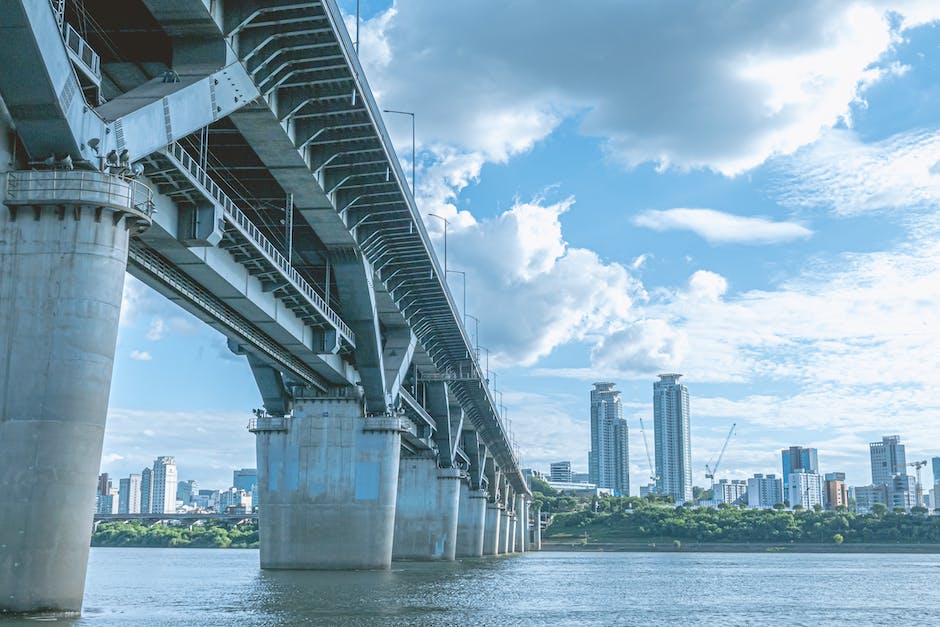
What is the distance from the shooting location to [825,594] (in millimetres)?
59469

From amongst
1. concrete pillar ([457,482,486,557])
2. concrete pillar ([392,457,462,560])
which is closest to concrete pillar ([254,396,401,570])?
concrete pillar ([392,457,462,560])

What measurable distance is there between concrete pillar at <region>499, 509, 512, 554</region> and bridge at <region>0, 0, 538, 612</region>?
353 feet

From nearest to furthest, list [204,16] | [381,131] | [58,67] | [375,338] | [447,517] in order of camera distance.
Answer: [58,67]
[204,16]
[381,131]
[375,338]
[447,517]

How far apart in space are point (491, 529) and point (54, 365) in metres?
137

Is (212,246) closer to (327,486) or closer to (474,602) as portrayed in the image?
(474,602)

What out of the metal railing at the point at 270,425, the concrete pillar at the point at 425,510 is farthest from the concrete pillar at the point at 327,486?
the concrete pillar at the point at 425,510

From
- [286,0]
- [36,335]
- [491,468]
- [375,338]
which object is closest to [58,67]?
[36,335]

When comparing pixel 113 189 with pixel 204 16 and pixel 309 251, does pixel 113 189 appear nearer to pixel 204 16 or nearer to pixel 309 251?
pixel 204 16

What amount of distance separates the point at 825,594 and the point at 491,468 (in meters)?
104

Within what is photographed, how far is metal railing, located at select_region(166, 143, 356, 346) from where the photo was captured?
1335 inches

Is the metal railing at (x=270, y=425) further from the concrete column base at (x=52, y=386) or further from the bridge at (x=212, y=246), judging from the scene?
the concrete column base at (x=52, y=386)

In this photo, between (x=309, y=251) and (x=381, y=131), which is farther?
(x=309, y=251)

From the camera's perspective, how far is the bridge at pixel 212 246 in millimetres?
25859

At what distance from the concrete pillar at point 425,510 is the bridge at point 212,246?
32.0 m
